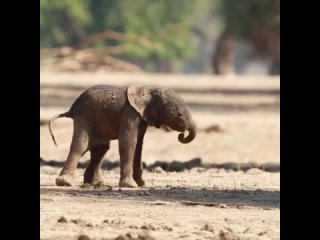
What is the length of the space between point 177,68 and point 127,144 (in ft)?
250

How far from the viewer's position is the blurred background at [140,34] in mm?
43031

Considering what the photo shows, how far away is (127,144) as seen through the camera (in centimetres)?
1271

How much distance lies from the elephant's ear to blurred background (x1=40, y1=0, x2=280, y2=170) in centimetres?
382

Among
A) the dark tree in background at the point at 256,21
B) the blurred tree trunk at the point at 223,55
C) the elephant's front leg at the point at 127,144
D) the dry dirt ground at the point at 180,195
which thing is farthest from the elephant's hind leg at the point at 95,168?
the blurred tree trunk at the point at 223,55

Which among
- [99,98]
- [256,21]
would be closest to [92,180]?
[99,98]

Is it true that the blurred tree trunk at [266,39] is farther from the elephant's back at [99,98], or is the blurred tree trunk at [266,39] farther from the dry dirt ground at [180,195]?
the elephant's back at [99,98]

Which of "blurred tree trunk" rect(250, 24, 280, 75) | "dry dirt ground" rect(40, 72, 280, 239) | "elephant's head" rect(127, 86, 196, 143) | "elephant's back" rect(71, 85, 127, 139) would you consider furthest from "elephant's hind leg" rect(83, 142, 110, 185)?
"blurred tree trunk" rect(250, 24, 280, 75)

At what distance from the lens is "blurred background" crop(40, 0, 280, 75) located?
43.0 metres

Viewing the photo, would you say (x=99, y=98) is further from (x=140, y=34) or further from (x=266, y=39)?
(x=140, y=34)

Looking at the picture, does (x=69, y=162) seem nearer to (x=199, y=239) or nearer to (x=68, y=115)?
(x=68, y=115)

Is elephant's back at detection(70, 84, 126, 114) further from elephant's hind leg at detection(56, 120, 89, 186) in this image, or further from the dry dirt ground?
the dry dirt ground
